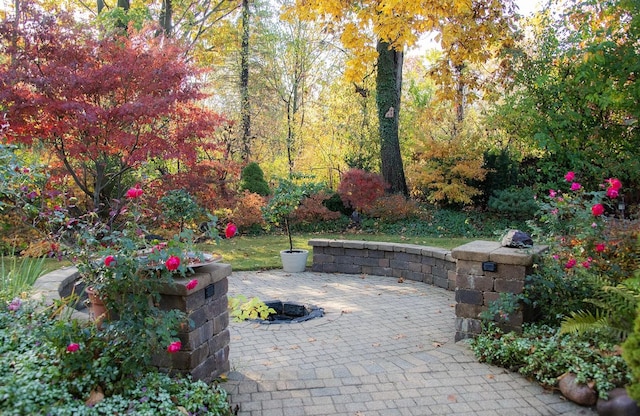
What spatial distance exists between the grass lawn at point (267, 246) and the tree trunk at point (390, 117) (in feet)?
7.43

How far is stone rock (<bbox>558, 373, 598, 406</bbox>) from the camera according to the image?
10.00ft

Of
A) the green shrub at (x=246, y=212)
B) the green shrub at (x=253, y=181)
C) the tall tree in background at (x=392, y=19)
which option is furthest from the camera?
the green shrub at (x=253, y=181)

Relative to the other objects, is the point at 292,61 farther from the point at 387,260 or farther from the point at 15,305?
the point at 15,305

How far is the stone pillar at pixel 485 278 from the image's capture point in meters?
4.13

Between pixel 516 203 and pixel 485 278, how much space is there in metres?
7.55

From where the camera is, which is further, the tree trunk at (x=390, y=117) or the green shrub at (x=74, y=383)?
the tree trunk at (x=390, y=117)

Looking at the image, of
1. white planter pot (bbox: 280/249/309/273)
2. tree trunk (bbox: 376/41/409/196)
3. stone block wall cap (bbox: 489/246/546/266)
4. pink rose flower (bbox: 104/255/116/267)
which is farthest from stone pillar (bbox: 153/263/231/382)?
tree trunk (bbox: 376/41/409/196)

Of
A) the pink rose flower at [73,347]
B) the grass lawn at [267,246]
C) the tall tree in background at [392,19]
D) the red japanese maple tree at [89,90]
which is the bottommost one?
the grass lawn at [267,246]

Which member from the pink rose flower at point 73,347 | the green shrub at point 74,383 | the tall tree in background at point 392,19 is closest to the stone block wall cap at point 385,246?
the tall tree in background at point 392,19

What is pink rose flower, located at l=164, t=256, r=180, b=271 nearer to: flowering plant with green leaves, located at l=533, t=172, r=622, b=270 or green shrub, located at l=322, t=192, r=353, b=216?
flowering plant with green leaves, located at l=533, t=172, r=622, b=270

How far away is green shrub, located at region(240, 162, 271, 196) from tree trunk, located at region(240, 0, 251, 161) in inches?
148

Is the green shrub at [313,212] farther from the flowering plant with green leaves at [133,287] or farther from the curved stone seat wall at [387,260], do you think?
the flowering plant with green leaves at [133,287]

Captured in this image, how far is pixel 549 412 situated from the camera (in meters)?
3.04

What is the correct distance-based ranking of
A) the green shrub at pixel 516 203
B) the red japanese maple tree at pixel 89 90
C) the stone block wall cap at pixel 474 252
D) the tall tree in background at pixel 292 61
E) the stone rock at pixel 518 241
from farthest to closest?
the tall tree in background at pixel 292 61, the green shrub at pixel 516 203, the red japanese maple tree at pixel 89 90, the stone rock at pixel 518 241, the stone block wall cap at pixel 474 252
